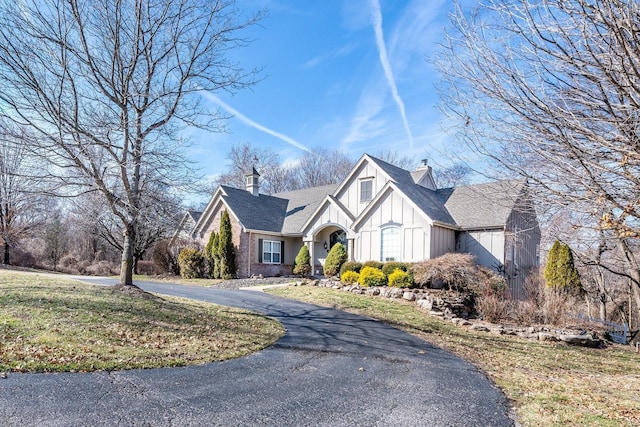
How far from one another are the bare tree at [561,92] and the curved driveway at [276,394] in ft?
9.52

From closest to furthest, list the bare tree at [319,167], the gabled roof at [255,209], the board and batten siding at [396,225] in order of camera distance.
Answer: the board and batten siding at [396,225]
the gabled roof at [255,209]
the bare tree at [319,167]

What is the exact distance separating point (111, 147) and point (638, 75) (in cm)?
1093

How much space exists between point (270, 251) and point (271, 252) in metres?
0.10

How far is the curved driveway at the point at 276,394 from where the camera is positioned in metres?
4.24

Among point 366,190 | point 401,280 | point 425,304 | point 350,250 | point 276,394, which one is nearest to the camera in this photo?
point 276,394

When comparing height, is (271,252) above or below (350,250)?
below

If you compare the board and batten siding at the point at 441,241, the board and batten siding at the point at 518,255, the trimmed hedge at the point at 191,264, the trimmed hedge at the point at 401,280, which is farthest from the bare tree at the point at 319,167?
the trimmed hedge at the point at 401,280

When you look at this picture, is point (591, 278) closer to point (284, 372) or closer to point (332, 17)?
point (332, 17)

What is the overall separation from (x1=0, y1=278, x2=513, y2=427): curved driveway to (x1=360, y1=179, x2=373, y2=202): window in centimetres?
1444

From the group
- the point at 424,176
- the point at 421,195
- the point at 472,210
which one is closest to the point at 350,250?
the point at 421,195

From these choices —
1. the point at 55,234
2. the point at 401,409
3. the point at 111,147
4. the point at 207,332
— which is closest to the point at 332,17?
the point at 111,147

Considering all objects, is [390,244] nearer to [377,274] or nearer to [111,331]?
[377,274]

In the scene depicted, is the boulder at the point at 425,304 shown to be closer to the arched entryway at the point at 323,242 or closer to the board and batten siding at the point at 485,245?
the board and batten siding at the point at 485,245

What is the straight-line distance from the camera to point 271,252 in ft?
79.7
